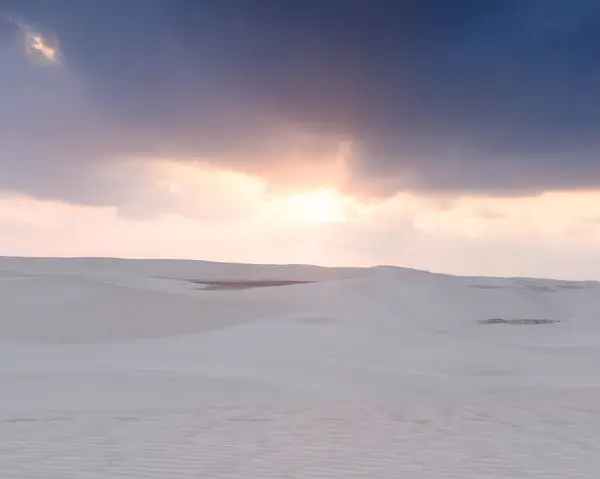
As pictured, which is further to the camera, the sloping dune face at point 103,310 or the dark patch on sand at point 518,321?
the dark patch on sand at point 518,321

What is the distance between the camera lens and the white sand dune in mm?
7137

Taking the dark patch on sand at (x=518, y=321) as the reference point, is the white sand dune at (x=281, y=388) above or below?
below

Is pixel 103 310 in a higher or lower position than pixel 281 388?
higher

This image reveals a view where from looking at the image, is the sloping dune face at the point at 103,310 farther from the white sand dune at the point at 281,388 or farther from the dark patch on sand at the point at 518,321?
the dark patch on sand at the point at 518,321

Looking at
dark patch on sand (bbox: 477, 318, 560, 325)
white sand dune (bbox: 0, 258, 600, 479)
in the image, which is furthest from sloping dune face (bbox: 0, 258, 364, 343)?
dark patch on sand (bbox: 477, 318, 560, 325)

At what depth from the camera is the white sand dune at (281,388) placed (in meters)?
7.14

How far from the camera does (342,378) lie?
12266mm

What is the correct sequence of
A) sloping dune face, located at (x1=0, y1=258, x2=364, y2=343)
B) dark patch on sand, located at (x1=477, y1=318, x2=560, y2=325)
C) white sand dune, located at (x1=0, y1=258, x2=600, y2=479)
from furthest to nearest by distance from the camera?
dark patch on sand, located at (x1=477, y1=318, x2=560, y2=325)
sloping dune face, located at (x1=0, y1=258, x2=364, y2=343)
white sand dune, located at (x1=0, y1=258, x2=600, y2=479)

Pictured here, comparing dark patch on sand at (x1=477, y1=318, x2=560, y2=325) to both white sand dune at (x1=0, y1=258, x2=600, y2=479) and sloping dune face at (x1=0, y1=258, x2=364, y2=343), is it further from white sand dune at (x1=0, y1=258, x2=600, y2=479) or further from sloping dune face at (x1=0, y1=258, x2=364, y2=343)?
sloping dune face at (x1=0, y1=258, x2=364, y2=343)

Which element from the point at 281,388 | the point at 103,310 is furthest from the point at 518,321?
the point at 281,388

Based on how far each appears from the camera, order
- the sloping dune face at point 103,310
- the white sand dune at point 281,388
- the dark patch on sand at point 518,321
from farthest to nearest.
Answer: the dark patch on sand at point 518,321, the sloping dune face at point 103,310, the white sand dune at point 281,388

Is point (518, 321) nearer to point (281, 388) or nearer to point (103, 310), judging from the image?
point (103, 310)

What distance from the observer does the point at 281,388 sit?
36.7 ft

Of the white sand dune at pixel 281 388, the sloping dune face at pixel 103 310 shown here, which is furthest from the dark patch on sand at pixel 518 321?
the sloping dune face at pixel 103 310
